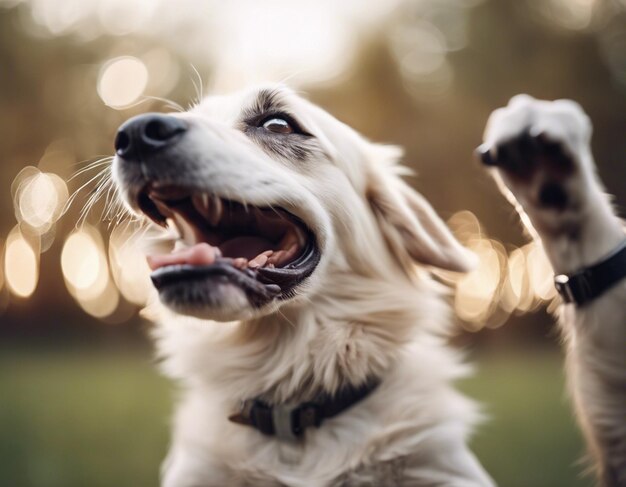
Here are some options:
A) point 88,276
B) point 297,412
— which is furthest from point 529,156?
point 88,276

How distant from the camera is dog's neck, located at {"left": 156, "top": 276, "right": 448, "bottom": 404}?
2641mm

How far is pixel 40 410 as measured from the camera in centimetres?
796

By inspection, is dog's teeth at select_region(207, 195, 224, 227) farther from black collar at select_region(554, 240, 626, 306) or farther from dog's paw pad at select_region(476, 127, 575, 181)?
black collar at select_region(554, 240, 626, 306)

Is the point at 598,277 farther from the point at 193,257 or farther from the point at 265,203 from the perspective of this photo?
the point at 193,257

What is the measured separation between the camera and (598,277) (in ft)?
7.38

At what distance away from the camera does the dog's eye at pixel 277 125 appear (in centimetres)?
282

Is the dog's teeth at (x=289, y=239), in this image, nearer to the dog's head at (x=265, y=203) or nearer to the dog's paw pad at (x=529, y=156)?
the dog's head at (x=265, y=203)

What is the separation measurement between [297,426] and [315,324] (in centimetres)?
42

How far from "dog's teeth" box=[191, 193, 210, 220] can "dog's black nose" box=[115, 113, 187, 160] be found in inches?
9.6

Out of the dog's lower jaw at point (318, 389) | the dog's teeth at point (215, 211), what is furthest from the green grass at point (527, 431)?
the dog's teeth at point (215, 211)

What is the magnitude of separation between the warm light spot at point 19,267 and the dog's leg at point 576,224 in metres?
9.98

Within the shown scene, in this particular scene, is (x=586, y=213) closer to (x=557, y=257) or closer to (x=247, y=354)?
(x=557, y=257)

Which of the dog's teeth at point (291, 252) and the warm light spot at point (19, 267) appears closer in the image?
the dog's teeth at point (291, 252)

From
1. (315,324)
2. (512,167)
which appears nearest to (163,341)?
(315,324)
